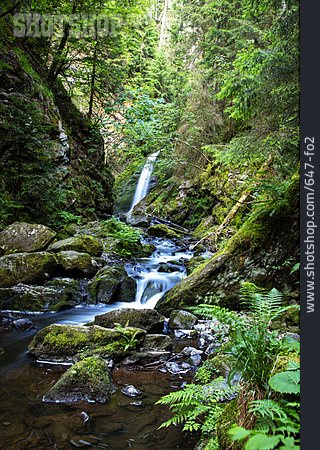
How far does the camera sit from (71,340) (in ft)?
16.6

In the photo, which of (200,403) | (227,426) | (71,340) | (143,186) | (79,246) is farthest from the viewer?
(143,186)

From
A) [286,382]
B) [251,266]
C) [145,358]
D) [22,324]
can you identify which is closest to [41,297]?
[22,324]

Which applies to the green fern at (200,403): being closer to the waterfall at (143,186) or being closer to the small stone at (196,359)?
the small stone at (196,359)

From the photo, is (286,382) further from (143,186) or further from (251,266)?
(143,186)

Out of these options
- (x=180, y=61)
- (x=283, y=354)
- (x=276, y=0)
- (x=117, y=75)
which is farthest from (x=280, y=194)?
(x=180, y=61)

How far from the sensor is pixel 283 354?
7.48ft

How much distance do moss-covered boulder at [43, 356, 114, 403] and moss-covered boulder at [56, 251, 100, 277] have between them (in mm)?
4953

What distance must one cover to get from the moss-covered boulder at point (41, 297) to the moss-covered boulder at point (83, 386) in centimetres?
358

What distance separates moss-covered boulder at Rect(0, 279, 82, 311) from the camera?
7141mm

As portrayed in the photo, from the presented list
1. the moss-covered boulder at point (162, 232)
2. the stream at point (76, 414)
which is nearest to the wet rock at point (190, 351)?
the stream at point (76, 414)

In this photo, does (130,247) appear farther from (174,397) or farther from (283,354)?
(283,354)

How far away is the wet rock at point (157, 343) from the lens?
5234 millimetres

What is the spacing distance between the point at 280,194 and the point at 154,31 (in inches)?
1362

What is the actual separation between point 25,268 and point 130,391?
194 inches
